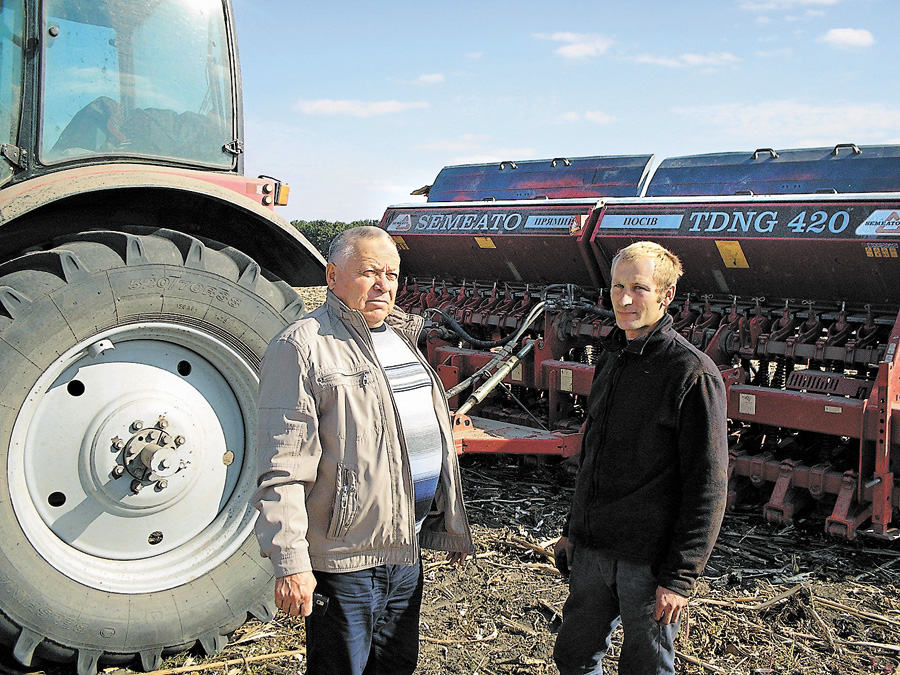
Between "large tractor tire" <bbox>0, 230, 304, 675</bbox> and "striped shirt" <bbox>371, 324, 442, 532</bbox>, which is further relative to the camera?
"large tractor tire" <bbox>0, 230, 304, 675</bbox>

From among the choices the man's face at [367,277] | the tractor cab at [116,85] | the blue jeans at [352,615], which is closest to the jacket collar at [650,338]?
the man's face at [367,277]

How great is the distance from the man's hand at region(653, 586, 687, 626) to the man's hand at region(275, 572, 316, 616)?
0.94 metres

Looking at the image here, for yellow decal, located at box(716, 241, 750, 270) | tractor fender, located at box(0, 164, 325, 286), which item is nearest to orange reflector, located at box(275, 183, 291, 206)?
tractor fender, located at box(0, 164, 325, 286)

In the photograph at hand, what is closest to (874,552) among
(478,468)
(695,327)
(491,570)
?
(695,327)

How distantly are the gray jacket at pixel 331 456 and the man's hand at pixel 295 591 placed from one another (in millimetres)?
22

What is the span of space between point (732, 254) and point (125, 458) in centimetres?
396

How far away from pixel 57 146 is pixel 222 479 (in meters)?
1.47

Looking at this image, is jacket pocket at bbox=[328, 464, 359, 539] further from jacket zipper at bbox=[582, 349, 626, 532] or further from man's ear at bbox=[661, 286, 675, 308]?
man's ear at bbox=[661, 286, 675, 308]

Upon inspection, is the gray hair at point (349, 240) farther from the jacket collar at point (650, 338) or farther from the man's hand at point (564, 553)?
the man's hand at point (564, 553)

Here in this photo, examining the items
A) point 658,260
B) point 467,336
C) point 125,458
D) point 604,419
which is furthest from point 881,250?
point 125,458

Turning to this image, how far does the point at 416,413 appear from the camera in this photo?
2.27 metres

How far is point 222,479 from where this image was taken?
10.7 feet

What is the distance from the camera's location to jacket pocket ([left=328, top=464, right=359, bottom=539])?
207cm

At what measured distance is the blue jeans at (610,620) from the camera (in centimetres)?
228
